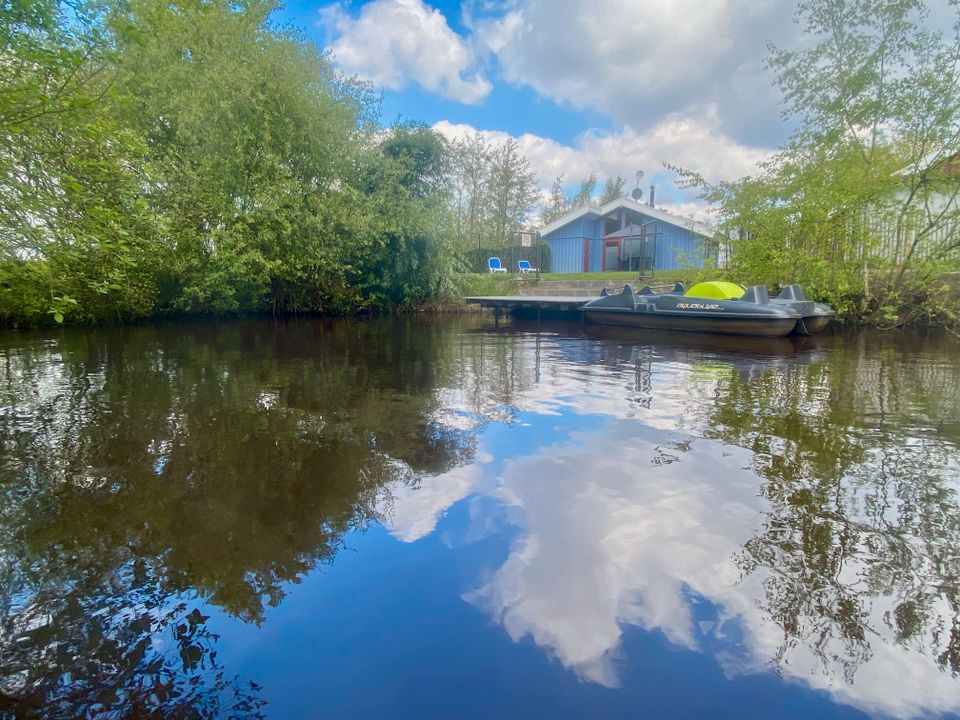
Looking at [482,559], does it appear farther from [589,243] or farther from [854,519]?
[589,243]

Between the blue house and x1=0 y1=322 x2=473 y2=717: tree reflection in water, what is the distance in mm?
18307

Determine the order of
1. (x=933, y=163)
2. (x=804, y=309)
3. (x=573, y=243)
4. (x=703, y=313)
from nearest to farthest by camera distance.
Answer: (x=804, y=309) < (x=703, y=313) < (x=933, y=163) < (x=573, y=243)

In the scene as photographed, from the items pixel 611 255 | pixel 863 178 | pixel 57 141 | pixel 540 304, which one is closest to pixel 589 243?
pixel 611 255

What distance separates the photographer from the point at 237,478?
2750 millimetres

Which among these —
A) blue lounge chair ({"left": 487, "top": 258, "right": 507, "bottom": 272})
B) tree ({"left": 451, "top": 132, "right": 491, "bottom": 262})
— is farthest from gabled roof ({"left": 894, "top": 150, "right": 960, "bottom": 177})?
blue lounge chair ({"left": 487, "top": 258, "right": 507, "bottom": 272})

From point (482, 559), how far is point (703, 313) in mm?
8022

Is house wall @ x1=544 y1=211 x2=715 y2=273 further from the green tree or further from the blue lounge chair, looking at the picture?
the green tree

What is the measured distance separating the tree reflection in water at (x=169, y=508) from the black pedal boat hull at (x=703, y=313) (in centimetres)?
558

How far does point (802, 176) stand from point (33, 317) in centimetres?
1723

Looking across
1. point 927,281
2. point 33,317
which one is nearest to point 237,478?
point 927,281

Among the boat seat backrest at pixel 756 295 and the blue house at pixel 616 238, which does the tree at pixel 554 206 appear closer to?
the blue house at pixel 616 238

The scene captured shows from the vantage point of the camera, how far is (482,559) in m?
1.98

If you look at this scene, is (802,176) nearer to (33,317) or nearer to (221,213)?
(221,213)

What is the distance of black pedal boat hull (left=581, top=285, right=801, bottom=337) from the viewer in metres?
8.14
